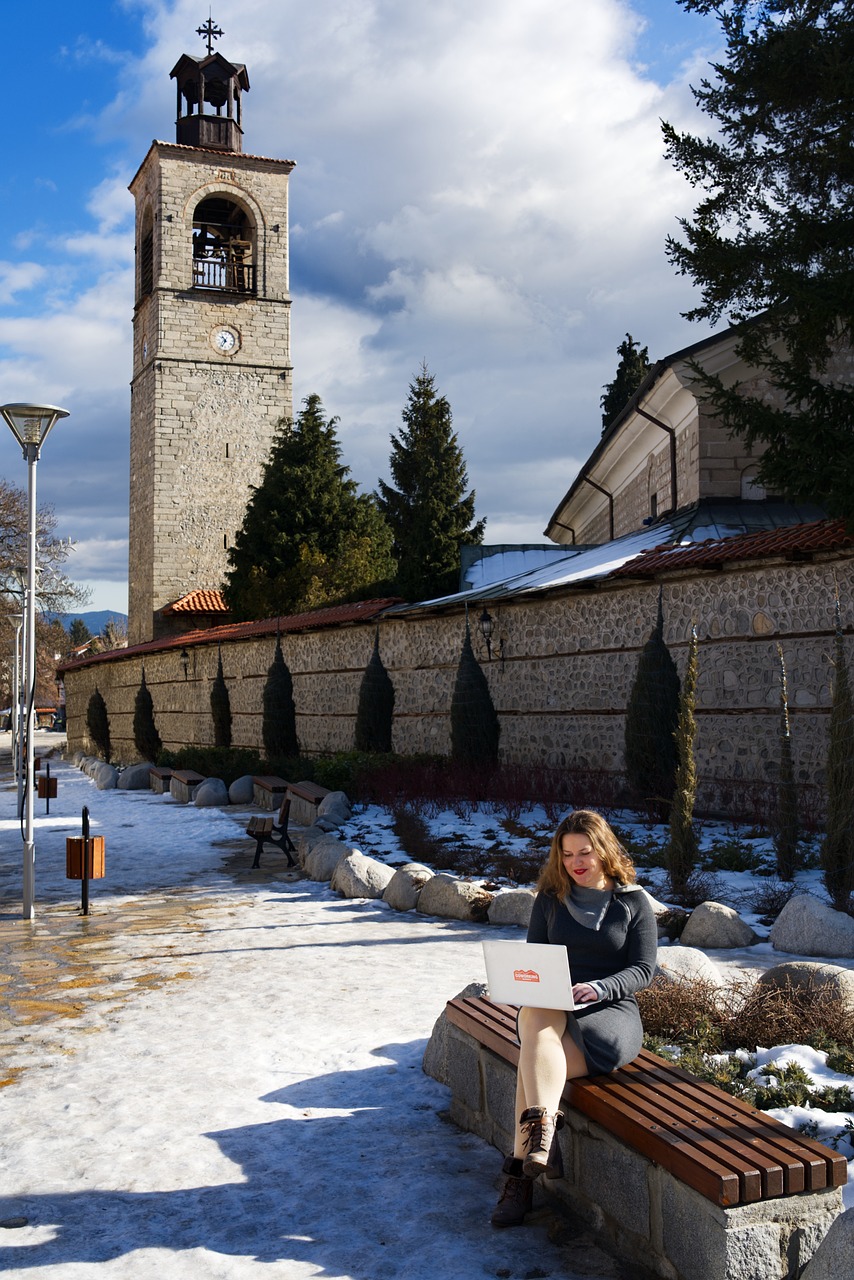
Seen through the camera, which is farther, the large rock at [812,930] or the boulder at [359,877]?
the boulder at [359,877]

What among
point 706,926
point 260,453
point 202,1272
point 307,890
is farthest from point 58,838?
point 260,453

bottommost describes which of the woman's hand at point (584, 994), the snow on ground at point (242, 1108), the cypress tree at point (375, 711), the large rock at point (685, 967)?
the snow on ground at point (242, 1108)

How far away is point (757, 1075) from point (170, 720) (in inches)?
1129

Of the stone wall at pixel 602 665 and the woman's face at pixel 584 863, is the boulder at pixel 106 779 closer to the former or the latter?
the stone wall at pixel 602 665

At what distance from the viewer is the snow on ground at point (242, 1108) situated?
3660 millimetres

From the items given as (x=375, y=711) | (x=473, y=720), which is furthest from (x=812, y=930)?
(x=375, y=711)

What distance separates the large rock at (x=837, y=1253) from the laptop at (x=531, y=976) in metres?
1.10

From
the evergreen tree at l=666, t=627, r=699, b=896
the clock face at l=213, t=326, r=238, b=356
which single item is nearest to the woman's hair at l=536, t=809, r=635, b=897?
the evergreen tree at l=666, t=627, r=699, b=896

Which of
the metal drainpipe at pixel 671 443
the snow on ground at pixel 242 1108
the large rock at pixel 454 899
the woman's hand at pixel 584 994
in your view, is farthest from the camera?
the metal drainpipe at pixel 671 443

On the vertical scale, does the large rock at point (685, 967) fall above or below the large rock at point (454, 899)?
above

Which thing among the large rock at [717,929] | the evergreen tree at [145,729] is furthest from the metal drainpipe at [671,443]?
the evergreen tree at [145,729]

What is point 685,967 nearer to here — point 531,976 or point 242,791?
point 531,976

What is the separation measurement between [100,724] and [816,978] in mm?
35271

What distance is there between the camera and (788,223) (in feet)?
42.4
